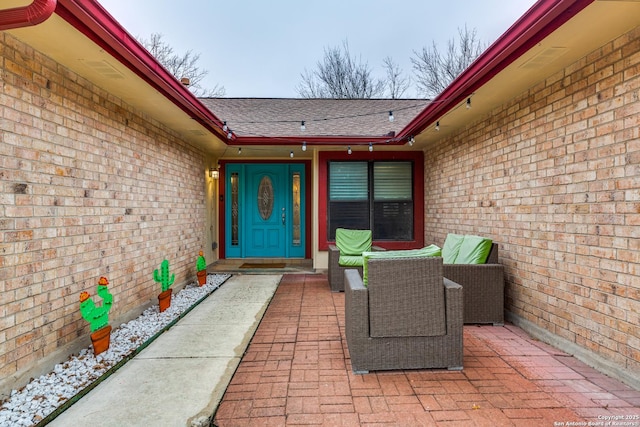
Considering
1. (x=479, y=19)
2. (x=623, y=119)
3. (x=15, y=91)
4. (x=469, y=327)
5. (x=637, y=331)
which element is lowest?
(x=469, y=327)

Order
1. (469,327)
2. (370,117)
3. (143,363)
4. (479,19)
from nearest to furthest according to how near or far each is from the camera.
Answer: (143,363) → (469,327) → (370,117) → (479,19)

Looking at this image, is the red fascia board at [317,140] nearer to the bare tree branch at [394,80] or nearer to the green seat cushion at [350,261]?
the green seat cushion at [350,261]

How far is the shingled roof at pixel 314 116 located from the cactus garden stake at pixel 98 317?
138 inches

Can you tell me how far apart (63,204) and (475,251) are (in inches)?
144

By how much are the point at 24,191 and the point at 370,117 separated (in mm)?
5828

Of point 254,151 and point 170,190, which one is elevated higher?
point 254,151

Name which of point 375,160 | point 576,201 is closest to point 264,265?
point 375,160

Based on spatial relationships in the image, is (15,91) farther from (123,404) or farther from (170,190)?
(170,190)

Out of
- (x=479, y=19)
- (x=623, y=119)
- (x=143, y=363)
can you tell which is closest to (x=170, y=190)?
(x=143, y=363)

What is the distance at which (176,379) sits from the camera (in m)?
2.27

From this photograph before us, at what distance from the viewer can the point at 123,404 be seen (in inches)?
78.2

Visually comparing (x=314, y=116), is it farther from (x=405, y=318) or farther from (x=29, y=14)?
(x=29, y=14)

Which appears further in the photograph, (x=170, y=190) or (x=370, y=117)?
(x=370, y=117)

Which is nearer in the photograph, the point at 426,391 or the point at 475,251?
the point at 426,391
